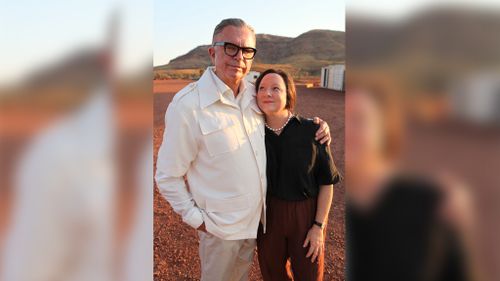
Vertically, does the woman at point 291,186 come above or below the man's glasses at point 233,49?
below

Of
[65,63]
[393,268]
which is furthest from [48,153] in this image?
[393,268]

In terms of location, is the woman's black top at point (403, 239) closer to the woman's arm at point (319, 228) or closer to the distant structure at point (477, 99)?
the distant structure at point (477, 99)


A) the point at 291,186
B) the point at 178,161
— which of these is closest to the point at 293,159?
the point at 291,186

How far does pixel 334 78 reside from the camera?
1897 cm

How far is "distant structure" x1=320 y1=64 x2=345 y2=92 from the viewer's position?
18.3 m

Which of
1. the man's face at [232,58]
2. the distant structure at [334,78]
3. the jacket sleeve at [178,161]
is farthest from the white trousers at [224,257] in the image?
the distant structure at [334,78]

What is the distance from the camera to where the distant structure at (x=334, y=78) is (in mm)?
18312

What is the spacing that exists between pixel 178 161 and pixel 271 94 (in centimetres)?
51

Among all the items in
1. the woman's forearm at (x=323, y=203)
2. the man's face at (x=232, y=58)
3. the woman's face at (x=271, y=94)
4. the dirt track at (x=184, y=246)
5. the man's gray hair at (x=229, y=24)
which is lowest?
the dirt track at (x=184, y=246)

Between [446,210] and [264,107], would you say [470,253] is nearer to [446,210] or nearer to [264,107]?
[446,210]

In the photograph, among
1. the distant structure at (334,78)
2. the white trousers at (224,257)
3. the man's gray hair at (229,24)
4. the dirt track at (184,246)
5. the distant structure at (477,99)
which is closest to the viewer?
the distant structure at (477,99)

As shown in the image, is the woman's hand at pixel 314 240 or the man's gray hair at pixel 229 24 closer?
the man's gray hair at pixel 229 24

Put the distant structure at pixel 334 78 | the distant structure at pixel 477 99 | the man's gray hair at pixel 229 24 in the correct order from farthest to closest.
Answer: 1. the distant structure at pixel 334 78
2. the man's gray hair at pixel 229 24
3. the distant structure at pixel 477 99

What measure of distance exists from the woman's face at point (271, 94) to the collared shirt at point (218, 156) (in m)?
0.05
